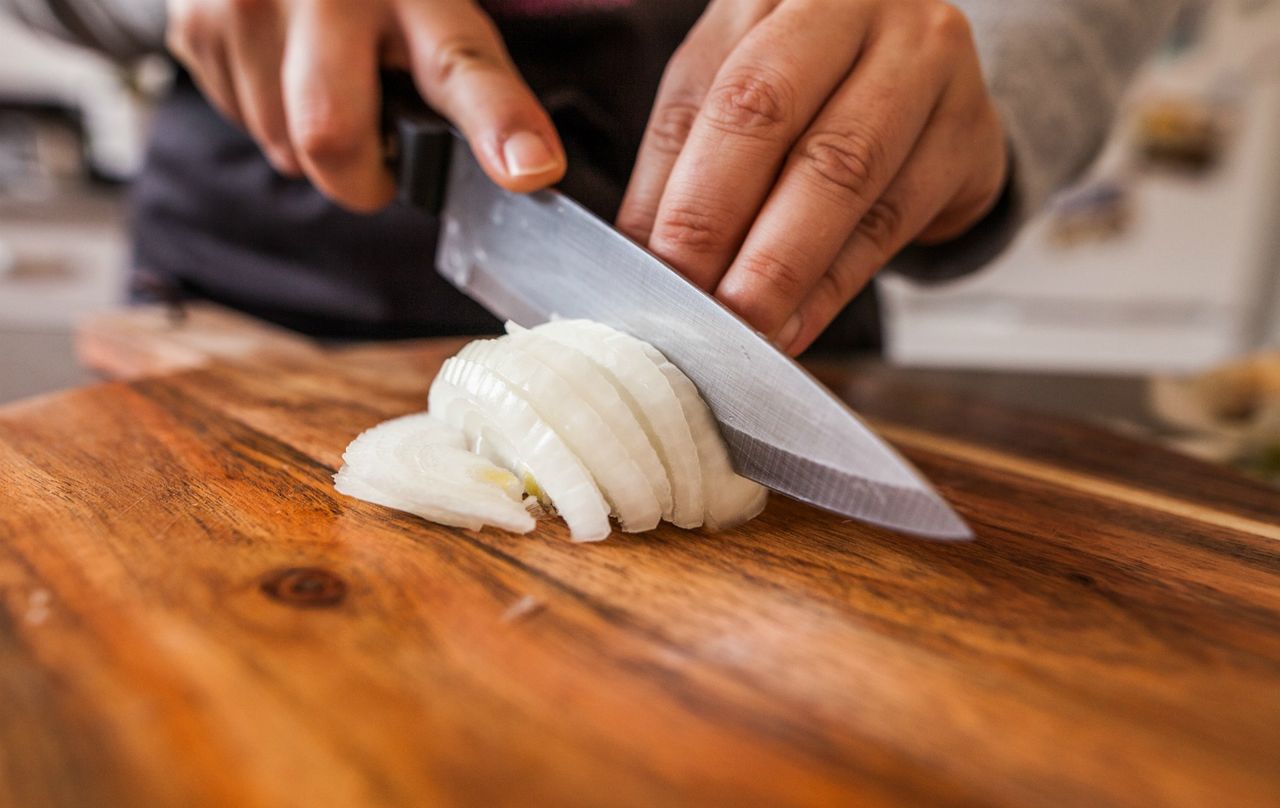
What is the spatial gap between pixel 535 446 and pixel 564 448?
0.07 feet

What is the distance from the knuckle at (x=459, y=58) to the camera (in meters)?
0.90

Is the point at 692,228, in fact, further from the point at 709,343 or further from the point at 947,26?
the point at 947,26

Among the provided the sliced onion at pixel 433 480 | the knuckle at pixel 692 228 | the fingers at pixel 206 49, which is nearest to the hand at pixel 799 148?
the knuckle at pixel 692 228

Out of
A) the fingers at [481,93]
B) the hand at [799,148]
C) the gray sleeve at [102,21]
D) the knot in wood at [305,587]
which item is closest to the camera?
the knot in wood at [305,587]

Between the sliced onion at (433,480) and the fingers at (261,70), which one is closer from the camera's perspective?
the sliced onion at (433,480)

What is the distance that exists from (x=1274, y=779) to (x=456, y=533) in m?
0.49

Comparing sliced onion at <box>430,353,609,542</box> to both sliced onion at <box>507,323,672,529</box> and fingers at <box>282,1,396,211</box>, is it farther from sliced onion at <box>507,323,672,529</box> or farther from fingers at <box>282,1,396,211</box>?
fingers at <box>282,1,396,211</box>

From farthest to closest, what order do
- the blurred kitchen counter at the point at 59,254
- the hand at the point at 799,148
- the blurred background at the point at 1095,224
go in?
the blurred background at the point at 1095,224
the blurred kitchen counter at the point at 59,254
the hand at the point at 799,148

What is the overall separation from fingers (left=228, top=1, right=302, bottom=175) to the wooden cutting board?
20.6 inches

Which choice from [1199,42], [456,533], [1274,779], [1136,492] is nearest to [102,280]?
[456,533]

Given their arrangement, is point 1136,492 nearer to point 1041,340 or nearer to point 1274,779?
point 1274,779

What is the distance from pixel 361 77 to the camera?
38.1 inches

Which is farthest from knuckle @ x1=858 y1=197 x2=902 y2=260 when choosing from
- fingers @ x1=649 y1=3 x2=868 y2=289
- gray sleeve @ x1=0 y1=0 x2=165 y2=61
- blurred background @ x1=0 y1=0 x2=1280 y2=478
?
blurred background @ x1=0 y1=0 x2=1280 y2=478

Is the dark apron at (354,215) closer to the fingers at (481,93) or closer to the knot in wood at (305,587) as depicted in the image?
the fingers at (481,93)
